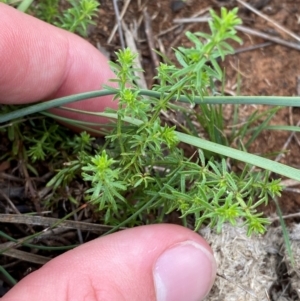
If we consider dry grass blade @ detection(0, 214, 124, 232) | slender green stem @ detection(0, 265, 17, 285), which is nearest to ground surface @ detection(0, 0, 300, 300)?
dry grass blade @ detection(0, 214, 124, 232)

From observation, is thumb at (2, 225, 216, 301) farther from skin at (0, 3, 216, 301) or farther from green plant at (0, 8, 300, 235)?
green plant at (0, 8, 300, 235)

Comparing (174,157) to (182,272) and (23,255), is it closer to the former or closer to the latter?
(182,272)

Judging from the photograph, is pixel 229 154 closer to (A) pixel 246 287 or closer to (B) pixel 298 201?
(A) pixel 246 287

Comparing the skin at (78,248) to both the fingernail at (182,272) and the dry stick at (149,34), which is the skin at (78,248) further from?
the dry stick at (149,34)

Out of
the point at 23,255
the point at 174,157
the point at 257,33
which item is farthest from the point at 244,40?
the point at 23,255

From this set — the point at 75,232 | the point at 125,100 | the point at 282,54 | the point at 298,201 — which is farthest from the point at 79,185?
the point at 282,54
